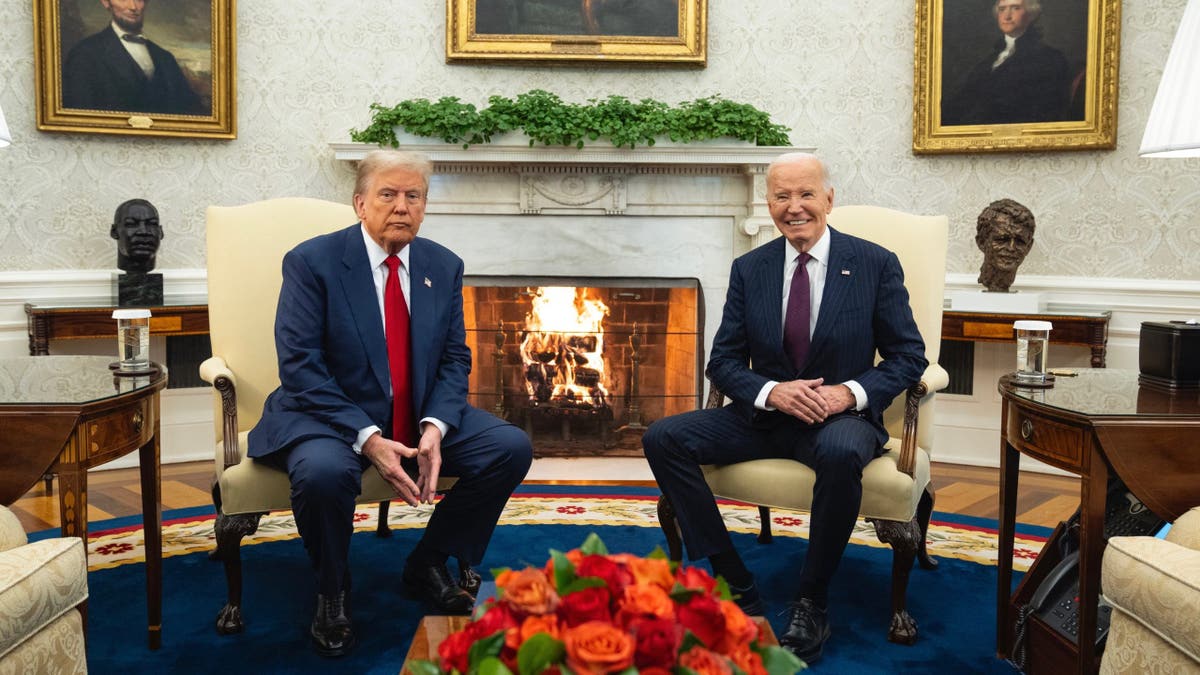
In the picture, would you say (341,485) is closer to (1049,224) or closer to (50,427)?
(50,427)

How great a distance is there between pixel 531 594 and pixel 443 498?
175cm

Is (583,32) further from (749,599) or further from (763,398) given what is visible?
(749,599)

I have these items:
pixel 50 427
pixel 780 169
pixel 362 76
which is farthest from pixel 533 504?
pixel 362 76

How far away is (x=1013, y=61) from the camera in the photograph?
5.12m

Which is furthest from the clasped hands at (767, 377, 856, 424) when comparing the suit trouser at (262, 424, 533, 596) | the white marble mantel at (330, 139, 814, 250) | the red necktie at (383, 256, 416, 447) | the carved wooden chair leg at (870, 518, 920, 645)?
the white marble mantel at (330, 139, 814, 250)

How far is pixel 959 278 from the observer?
531cm

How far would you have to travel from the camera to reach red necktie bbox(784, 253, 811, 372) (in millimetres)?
3127

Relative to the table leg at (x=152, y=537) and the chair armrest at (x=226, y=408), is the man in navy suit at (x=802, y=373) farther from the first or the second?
the table leg at (x=152, y=537)

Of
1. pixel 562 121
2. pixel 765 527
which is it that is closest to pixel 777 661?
pixel 765 527

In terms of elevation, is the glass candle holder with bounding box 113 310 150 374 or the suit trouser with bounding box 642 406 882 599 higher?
the glass candle holder with bounding box 113 310 150 374

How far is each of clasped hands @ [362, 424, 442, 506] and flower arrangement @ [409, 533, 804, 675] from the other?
55.1 inches

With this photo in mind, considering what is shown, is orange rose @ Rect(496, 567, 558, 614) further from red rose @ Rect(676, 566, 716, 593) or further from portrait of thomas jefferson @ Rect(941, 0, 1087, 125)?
portrait of thomas jefferson @ Rect(941, 0, 1087, 125)

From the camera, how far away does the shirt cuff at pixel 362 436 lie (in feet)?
9.14

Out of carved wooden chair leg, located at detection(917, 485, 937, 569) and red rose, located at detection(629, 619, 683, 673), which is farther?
carved wooden chair leg, located at detection(917, 485, 937, 569)
